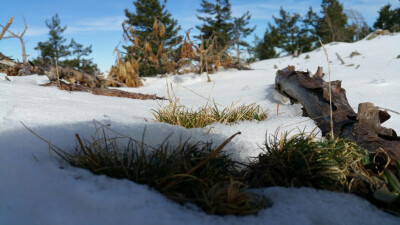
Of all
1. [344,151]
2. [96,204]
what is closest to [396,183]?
[344,151]

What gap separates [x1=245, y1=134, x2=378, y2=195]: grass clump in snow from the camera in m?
1.23

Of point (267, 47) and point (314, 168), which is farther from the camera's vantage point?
point (267, 47)

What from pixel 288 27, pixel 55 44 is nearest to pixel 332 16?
pixel 288 27

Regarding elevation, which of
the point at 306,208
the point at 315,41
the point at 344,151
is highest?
the point at 315,41

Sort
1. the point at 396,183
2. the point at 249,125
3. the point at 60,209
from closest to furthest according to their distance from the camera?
1. the point at 60,209
2. the point at 396,183
3. the point at 249,125

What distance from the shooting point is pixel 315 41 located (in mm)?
34656

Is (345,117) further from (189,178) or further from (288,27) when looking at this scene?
(288,27)

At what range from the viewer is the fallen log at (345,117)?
157 centimetres

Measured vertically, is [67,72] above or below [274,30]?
below

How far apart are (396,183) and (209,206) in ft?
2.85

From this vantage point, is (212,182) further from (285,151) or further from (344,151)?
(344,151)

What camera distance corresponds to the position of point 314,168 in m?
1.25

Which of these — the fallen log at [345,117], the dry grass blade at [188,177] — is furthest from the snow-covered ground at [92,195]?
the fallen log at [345,117]

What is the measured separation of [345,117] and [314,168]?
935 mm
